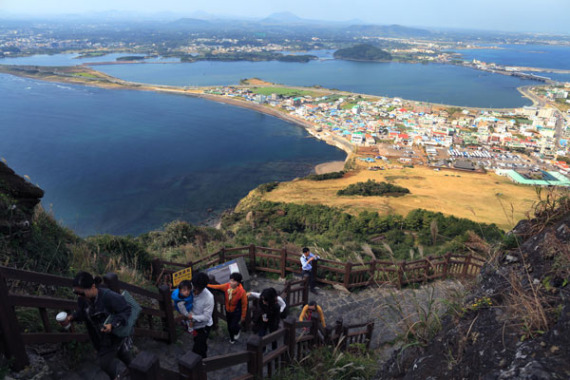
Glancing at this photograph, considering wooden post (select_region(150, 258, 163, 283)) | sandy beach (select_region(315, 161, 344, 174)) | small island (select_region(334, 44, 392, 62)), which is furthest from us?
small island (select_region(334, 44, 392, 62))

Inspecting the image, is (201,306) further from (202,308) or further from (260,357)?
(260,357)

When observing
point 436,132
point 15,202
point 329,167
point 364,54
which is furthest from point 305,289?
point 364,54

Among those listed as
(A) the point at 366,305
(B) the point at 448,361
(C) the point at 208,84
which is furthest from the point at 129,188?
(C) the point at 208,84

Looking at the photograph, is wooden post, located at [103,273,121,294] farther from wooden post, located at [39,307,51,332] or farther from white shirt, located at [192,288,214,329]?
white shirt, located at [192,288,214,329]

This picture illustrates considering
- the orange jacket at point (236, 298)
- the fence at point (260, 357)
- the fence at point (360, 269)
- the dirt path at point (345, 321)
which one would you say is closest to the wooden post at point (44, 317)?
the dirt path at point (345, 321)

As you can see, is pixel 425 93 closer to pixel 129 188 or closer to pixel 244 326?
pixel 129 188

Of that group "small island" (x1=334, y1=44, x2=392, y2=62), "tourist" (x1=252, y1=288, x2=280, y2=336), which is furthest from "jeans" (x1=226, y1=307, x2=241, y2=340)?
"small island" (x1=334, y1=44, x2=392, y2=62)
